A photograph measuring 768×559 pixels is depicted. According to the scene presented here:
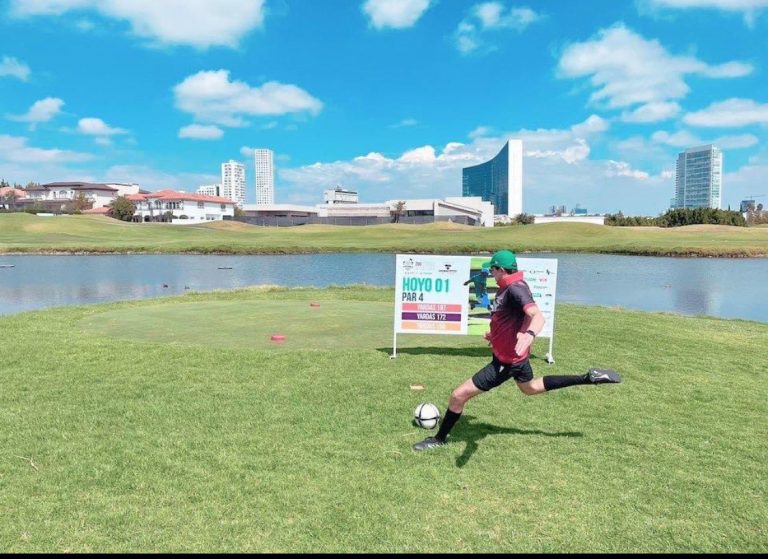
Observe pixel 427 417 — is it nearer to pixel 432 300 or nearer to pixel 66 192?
pixel 432 300

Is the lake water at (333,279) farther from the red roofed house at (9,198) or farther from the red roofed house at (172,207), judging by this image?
the red roofed house at (9,198)

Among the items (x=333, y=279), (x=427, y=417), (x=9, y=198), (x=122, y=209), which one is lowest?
(x=333, y=279)

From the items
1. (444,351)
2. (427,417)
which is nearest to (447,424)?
(427,417)

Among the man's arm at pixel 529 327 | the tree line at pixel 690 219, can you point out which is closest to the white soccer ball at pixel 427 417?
the man's arm at pixel 529 327

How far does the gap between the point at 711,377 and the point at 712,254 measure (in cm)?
5853

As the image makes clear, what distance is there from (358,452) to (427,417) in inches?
42.7

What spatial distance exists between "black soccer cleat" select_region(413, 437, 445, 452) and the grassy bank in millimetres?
54025

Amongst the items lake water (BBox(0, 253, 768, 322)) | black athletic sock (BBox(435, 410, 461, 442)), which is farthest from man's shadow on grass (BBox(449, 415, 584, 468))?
lake water (BBox(0, 253, 768, 322))

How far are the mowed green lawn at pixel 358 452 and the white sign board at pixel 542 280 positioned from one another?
1.05 meters

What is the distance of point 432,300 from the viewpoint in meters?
10.4

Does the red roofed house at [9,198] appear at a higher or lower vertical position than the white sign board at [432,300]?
higher

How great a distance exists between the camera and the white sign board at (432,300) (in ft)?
34.1

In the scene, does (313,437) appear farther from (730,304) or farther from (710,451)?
(730,304)

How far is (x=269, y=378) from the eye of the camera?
29.1 feet
